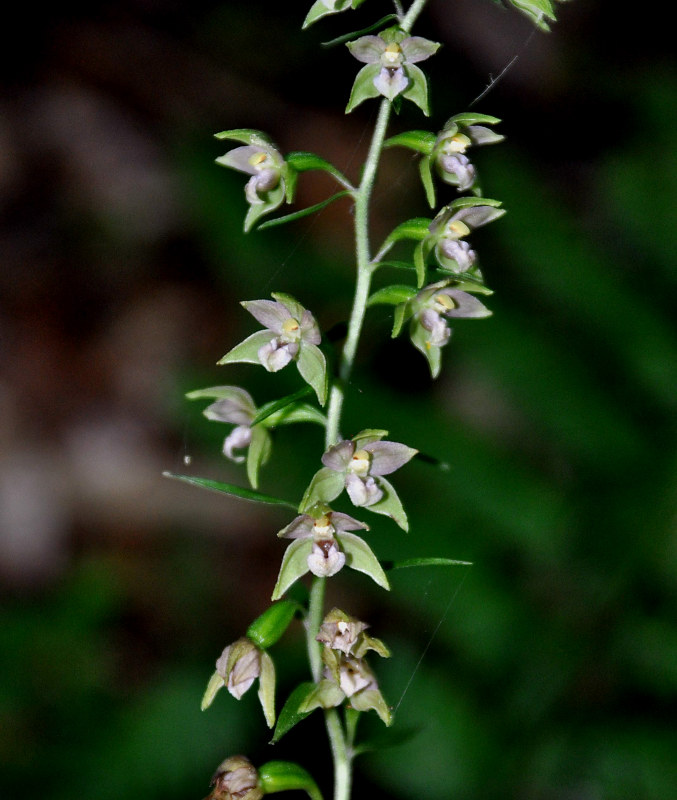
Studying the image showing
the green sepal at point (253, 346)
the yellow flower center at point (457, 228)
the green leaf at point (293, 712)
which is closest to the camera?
the green leaf at point (293, 712)

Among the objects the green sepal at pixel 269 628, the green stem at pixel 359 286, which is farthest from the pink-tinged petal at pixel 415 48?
the green sepal at pixel 269 628

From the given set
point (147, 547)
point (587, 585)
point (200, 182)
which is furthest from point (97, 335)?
point (587, 585)

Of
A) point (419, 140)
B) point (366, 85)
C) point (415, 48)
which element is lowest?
point (419, 140)

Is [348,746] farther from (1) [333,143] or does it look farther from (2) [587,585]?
(1) [333,143]

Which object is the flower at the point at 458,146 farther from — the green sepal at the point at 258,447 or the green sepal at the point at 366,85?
the green sepal at the point at 258,447

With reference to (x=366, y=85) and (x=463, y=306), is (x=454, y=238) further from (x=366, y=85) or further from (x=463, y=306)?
(x=366, y=85)

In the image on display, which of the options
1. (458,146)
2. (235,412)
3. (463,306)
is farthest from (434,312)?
(235,412)
